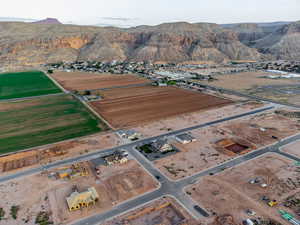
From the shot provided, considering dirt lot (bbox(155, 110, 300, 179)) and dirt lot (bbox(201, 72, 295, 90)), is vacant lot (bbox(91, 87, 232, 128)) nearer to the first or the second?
dirt lot (bbox(155, 110, 300, 179))

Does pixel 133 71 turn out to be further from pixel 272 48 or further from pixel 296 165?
pixel 272 48

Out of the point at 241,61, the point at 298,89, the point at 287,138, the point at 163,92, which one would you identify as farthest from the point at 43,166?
the point at 241,61

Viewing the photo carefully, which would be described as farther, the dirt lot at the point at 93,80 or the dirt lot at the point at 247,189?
the dirt lot at the point at 93,80

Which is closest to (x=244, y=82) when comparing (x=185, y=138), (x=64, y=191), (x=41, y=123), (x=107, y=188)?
(x=185, y=138)

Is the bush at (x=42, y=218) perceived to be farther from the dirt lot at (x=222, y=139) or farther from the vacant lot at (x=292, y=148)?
the vacant lot at (x=292, y=148)

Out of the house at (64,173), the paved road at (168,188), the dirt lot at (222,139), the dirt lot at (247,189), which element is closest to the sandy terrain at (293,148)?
the paved road at (168,188)
